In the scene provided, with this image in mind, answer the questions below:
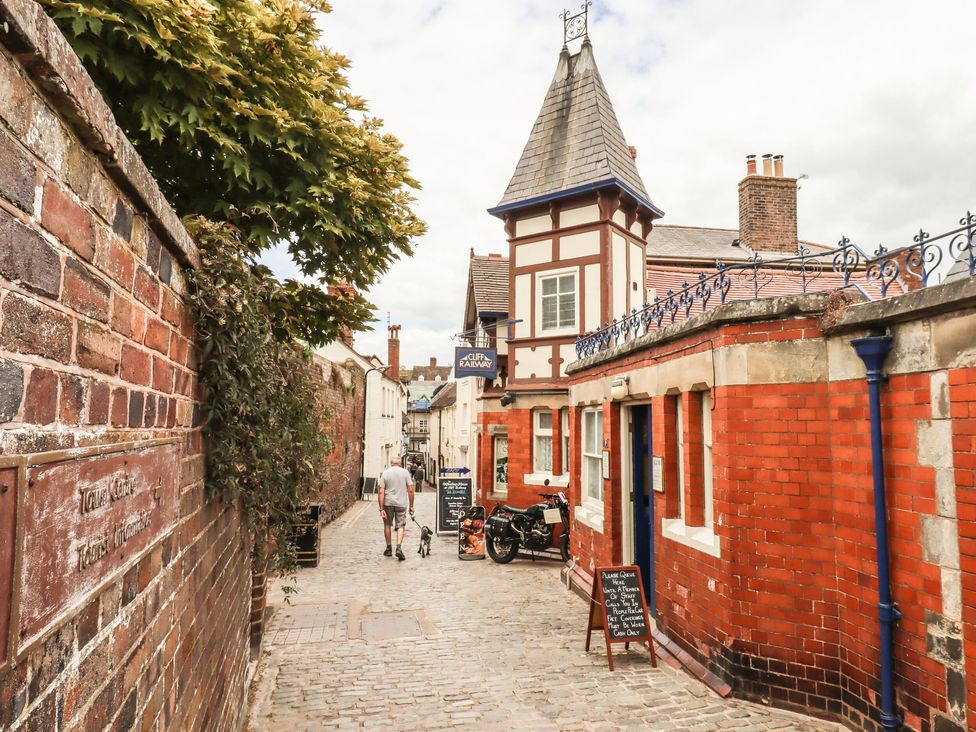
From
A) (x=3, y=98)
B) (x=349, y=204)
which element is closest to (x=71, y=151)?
(x=3, y=98)

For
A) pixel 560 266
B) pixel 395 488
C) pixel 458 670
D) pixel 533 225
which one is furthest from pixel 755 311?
pixel 533 225

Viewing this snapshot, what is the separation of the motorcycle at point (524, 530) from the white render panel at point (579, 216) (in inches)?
240

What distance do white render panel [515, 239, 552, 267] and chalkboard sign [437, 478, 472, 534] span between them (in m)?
5.37

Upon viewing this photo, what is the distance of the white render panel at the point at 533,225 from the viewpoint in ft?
49.4

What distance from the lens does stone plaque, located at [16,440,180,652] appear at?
3.92 ft

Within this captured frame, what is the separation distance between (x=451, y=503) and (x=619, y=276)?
6565 millimetres

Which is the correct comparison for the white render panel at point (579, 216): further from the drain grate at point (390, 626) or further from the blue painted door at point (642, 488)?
the drain grate at point (390, 626)

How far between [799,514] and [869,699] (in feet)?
4.63

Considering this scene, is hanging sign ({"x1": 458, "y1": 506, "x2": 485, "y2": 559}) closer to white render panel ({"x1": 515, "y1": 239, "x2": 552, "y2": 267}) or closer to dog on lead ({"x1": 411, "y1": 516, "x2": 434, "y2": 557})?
dog on lead ({"x1": 411, "y1": 516, "x2": 434, "y2": 557})

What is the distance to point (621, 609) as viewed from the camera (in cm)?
693

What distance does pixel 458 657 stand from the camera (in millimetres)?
7039

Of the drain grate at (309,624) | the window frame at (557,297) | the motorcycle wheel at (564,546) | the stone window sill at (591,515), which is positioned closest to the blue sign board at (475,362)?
the window frame at (557,297)

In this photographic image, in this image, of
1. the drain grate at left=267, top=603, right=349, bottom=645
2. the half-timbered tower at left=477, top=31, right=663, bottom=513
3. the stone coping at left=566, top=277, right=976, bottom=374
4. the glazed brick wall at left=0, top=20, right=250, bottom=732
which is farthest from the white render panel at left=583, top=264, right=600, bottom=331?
the glazed brick wall at left=0, top=20, right=250, bottom=732

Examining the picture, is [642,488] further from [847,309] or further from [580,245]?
[580,245]
